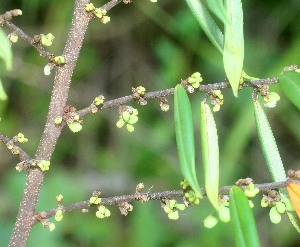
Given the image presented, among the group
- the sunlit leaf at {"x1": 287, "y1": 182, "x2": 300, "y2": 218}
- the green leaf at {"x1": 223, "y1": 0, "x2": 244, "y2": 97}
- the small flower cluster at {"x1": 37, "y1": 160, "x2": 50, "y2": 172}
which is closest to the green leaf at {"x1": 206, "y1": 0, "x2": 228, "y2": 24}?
the green leaf at {"x1": 223, "y1": 0, "x2": 244, "y2": 97}

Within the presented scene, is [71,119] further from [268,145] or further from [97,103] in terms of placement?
[268,145]

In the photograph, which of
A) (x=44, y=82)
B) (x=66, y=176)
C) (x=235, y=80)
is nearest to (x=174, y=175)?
(x=66, y=176)

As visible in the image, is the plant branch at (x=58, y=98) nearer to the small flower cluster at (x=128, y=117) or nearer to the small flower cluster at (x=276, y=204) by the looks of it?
the small flower cluster at (x=128, y=117)

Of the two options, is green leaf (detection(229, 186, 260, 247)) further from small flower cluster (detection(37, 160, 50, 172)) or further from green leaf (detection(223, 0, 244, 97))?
small flower cluster (detection(37, 160, 50, 172))

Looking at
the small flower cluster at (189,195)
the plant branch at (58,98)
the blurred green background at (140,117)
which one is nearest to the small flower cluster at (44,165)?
the plant branch at (58,98)

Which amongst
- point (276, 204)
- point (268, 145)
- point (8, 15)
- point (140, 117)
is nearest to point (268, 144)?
point (268, 145)
